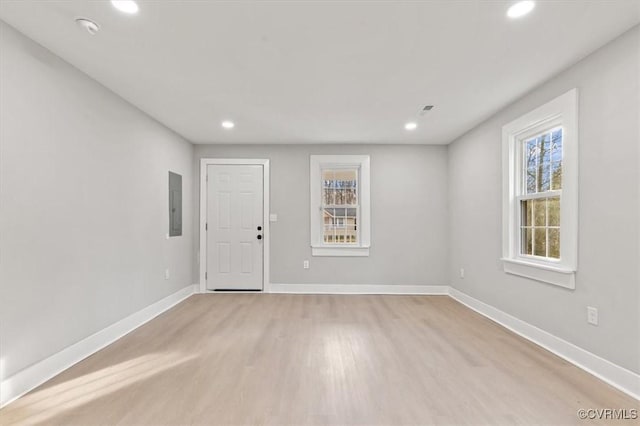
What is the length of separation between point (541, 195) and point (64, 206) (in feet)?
13.7

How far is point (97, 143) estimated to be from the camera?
285cm

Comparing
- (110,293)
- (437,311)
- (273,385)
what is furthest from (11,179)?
(437,311)

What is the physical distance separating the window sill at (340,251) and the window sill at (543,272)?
2077 mm

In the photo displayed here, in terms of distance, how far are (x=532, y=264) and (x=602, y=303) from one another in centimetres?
74

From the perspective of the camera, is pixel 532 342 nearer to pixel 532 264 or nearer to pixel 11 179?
pixel 532 264

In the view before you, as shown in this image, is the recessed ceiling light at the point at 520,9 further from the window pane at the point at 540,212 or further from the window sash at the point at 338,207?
the window sash at the point at 338,207

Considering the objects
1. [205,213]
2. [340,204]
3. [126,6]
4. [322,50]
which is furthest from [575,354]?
[205,213]

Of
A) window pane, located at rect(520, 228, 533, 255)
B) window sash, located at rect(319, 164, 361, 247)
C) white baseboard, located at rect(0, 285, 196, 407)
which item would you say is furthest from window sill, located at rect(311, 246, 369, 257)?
white baseboard, located at rect(0, 285, 196, 407)

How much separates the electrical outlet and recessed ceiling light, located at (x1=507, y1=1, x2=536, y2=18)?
84.0 inches

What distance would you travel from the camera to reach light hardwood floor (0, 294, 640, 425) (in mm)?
1864

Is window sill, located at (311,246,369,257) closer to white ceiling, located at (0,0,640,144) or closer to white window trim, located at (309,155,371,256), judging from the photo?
white window trim, located at (309,155,371,256)

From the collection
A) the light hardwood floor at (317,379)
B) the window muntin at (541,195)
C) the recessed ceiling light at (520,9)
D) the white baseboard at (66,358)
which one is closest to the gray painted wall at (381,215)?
the light hardwood floor at (317,379)

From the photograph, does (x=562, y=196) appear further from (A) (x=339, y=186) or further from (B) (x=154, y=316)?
(B) (x=154, y=316)

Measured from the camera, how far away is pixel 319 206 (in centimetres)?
511
